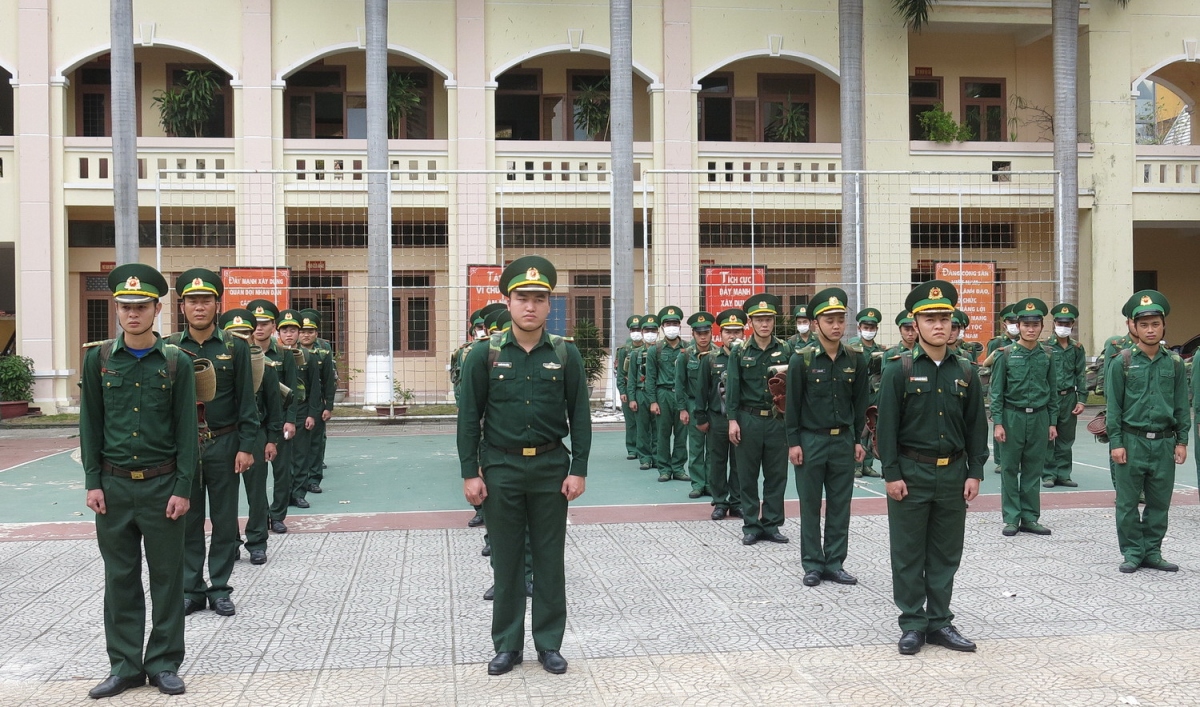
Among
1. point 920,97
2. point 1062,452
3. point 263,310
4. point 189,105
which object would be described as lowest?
point 1062,452

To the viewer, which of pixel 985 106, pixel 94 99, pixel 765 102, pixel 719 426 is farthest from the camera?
pixel 985 106

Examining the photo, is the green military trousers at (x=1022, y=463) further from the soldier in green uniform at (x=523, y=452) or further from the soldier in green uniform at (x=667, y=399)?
the soldier in green uniform at (x=523, y=452)

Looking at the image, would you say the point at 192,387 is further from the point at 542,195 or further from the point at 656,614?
the point at 542,195

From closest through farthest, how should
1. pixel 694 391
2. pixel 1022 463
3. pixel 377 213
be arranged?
pixel 1022 463
pixel 694 391
pixel 377 213

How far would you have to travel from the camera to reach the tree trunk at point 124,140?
18422 millimetres

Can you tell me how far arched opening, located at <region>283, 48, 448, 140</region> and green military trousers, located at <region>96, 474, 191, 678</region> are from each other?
19.4 metres

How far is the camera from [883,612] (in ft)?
20.7

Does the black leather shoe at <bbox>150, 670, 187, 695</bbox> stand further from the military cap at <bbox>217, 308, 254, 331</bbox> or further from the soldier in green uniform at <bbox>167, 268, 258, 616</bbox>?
the military cap at <bbox>217, 308, 254, 331</bbox>

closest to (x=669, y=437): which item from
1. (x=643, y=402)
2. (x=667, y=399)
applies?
(x=667, y=399)

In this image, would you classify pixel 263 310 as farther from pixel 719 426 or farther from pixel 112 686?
pixel 719 426

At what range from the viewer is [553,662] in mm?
5219

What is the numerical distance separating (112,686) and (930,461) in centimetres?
447

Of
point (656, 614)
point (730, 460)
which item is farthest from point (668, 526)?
point (656, 614)

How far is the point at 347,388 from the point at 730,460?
1325cm
